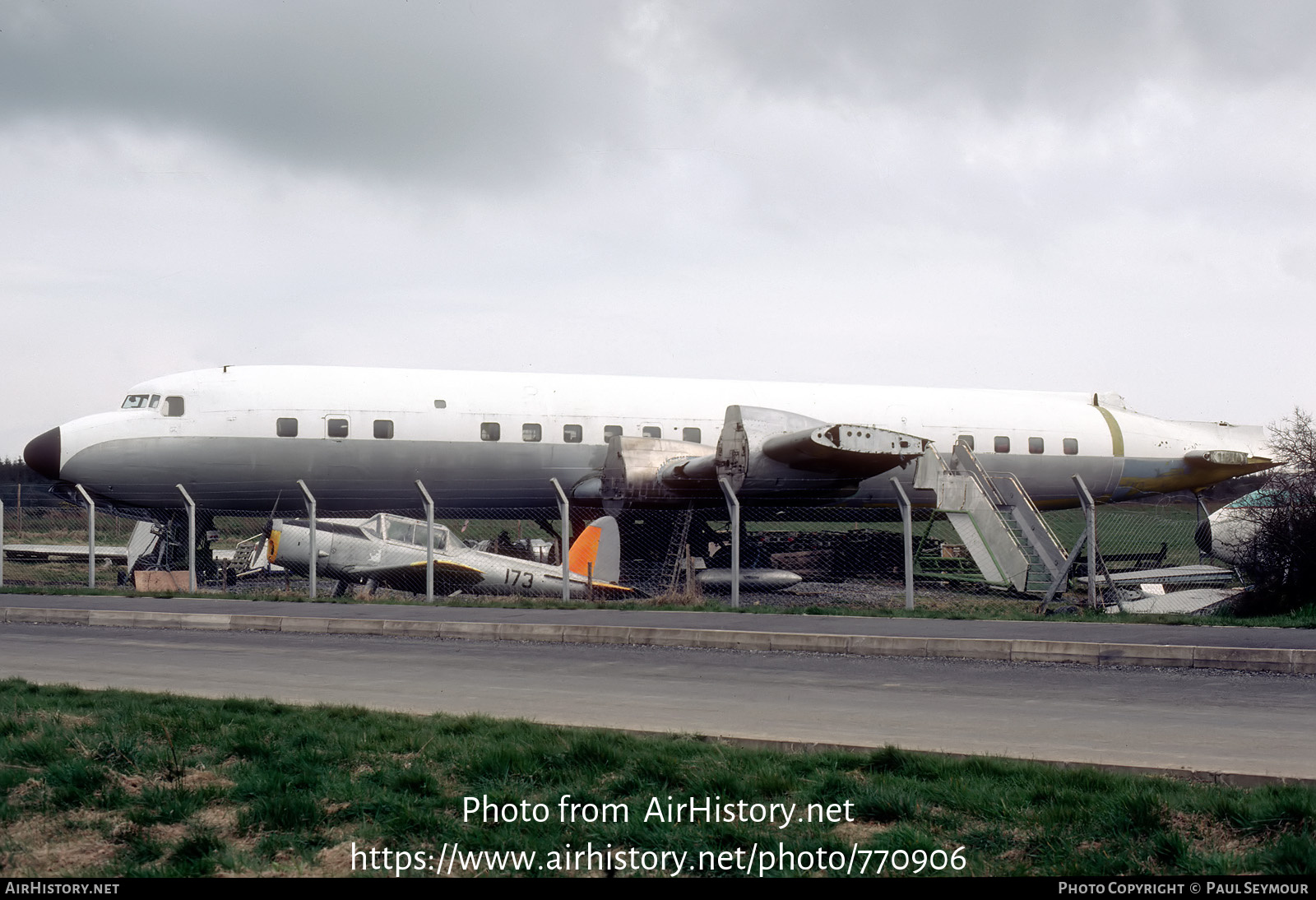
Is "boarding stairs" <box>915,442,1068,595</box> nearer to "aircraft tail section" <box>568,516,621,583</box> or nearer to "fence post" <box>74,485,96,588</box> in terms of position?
"aircraft tail section" <box>568,516,621,583</box>

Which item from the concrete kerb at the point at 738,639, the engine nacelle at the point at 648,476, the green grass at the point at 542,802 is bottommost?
the concrete kerb at the point at 738,639

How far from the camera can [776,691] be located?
944 cm

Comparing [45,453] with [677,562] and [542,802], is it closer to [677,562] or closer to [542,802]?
[677,562]

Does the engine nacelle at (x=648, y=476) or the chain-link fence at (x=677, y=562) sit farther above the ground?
the engine nacelle at (x=648, y=476)

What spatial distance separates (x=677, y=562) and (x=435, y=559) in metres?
4.54

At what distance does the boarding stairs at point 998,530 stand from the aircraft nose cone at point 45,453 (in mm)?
17421

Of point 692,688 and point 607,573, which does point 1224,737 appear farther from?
point 607,573

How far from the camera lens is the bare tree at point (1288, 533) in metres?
15.9

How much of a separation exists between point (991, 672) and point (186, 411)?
57.6 feet

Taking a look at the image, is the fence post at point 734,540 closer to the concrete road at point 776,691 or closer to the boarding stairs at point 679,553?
the boarding stairs at point 679,553

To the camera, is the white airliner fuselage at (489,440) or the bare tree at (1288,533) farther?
the white airliner fuselage at (489,440)

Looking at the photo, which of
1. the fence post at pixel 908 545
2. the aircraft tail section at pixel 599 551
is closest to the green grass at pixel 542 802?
the fence post at pixel 908 545

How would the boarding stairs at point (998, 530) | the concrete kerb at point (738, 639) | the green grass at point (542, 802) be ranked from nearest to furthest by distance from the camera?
the green grass at point (542, 802)
the concrete kerb at point (738, 639)
the boarding stairs at point (998, 530)

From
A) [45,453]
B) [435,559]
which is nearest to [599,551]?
[435,559]
